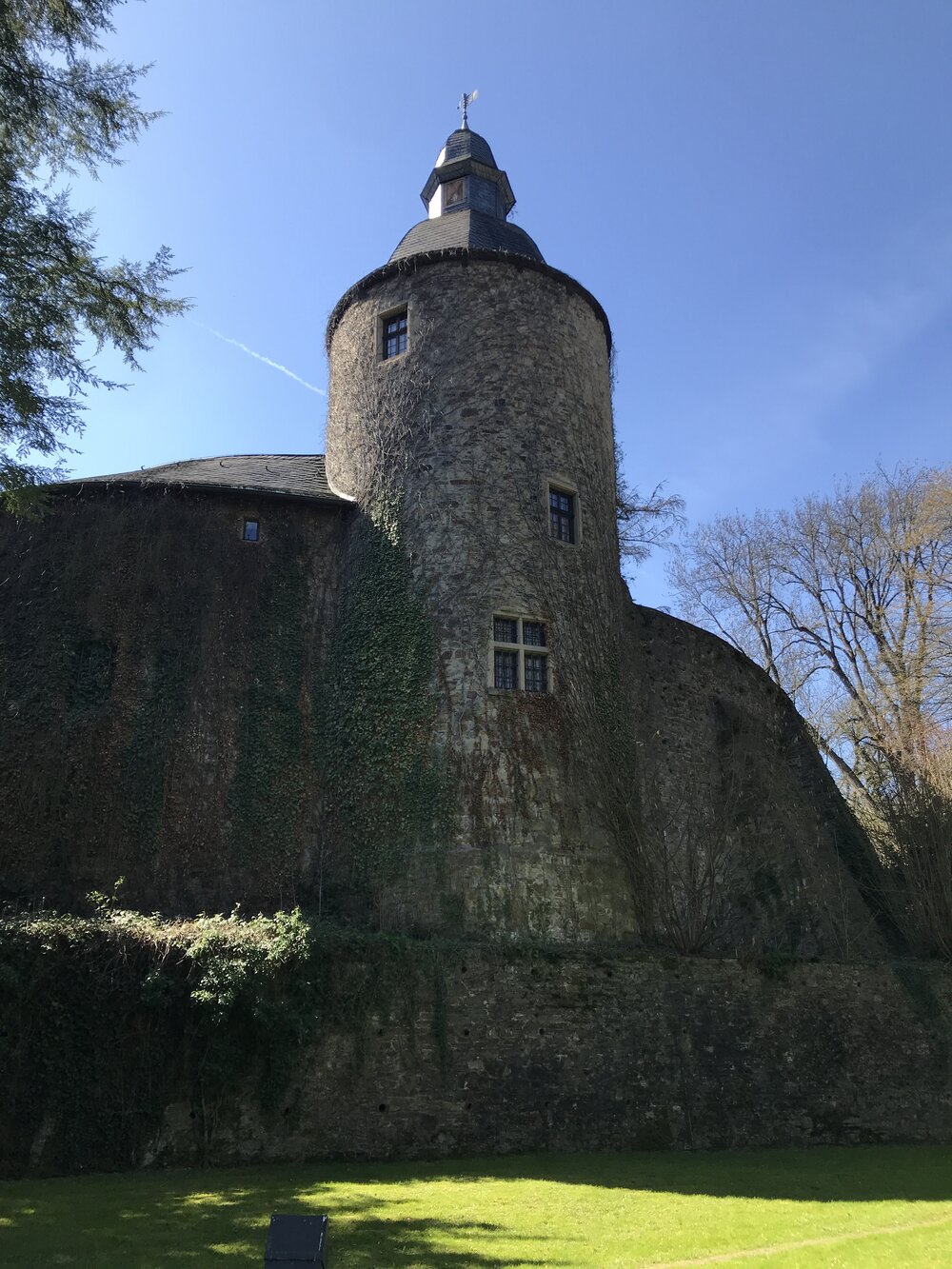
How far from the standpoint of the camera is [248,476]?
20.1 meters

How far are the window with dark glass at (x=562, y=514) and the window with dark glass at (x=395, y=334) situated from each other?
4040 mm

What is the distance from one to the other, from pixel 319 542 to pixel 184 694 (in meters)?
3.72

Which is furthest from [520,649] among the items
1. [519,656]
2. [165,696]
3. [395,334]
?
[395,334]

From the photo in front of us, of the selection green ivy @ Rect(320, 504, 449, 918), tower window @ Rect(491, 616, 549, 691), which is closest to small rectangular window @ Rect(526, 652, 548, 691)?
tower window @ Rect(491, 616, 549, 691)

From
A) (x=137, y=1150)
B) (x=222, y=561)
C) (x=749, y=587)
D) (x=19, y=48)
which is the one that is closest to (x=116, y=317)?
(x=19, y=48)

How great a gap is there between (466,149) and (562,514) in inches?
461

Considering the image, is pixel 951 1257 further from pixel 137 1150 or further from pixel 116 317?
pixel 116 317

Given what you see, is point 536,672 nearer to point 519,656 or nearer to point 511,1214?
point 519,656

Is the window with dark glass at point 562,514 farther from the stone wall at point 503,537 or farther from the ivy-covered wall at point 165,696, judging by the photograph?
the ivy-covered wall at point 165,696

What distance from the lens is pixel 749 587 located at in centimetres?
3089

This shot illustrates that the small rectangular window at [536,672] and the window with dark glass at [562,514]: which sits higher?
the window with dark glass at [562,514]

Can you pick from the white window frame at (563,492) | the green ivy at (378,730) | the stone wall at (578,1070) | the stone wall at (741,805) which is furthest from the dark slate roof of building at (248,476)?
the stone wall at (578,1070)

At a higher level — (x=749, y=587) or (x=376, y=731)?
(x=749, y=587)

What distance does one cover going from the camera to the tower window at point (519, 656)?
16438 millimetres
